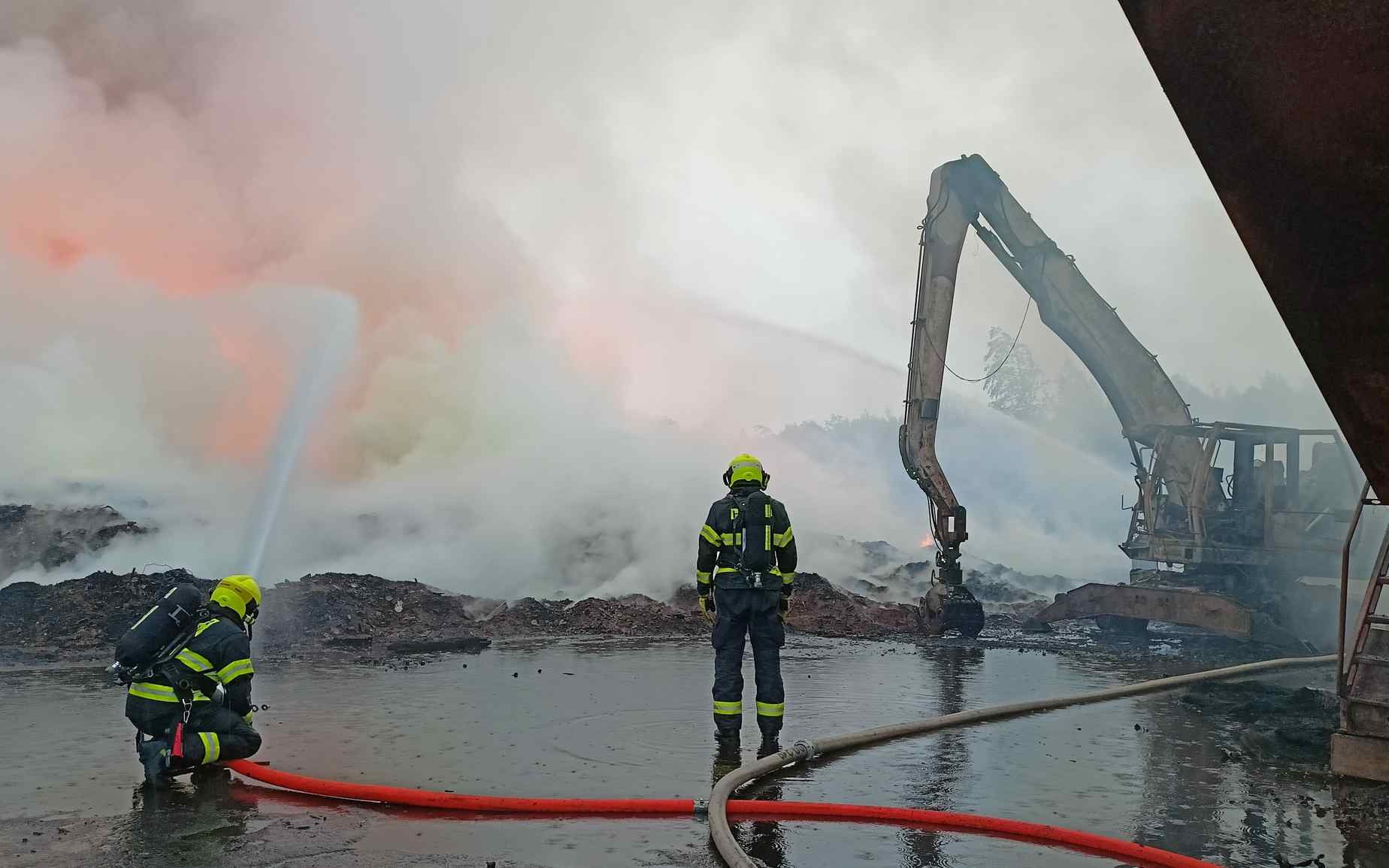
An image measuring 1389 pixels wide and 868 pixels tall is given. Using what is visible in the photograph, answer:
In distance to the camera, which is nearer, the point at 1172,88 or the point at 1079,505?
the point at 1172,88

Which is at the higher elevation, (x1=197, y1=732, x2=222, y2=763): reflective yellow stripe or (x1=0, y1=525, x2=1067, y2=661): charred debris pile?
(x1=0, y1=525, x2=1067, y2=661): charred debris pile

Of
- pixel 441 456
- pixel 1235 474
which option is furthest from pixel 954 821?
pixel 441 456

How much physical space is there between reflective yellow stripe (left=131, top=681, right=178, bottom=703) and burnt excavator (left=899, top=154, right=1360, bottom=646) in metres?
11.9

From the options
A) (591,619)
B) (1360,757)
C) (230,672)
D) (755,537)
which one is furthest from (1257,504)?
(230,672)

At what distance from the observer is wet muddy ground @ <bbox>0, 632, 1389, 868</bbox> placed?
4520 mm

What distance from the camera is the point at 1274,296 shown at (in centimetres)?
270

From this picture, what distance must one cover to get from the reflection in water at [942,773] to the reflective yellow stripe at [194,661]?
147 inches

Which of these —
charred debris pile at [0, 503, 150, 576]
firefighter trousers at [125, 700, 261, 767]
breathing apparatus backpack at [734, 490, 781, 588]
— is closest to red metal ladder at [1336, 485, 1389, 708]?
breathing apparatus backpack at [734, 490, 781, 588]

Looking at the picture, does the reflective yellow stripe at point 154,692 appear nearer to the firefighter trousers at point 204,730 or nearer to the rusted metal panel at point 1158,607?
the firefighter trousers at point 204,730

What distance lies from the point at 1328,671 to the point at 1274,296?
38.7ft

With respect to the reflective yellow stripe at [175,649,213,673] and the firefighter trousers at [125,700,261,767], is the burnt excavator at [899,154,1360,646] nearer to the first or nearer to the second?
the firefighter trousers at [125,700,261,767]

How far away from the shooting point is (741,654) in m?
7.26

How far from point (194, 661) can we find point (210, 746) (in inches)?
18.2

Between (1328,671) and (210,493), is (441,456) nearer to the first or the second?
(210,493)
